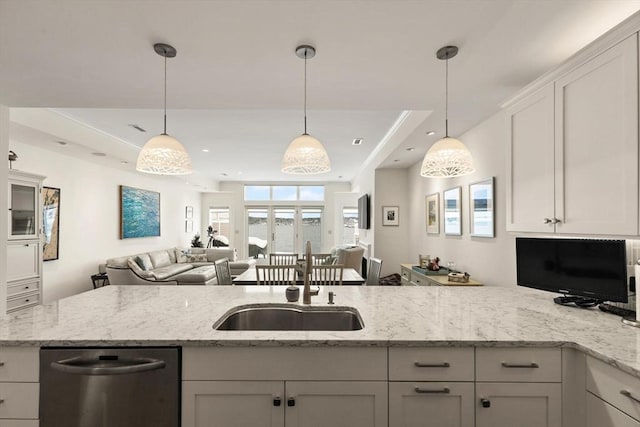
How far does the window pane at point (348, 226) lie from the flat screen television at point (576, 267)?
7140 mm

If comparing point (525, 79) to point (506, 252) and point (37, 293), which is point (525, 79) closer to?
point (506, 252)

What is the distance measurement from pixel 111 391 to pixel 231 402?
0.50m

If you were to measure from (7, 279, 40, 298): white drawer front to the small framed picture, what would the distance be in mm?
5244

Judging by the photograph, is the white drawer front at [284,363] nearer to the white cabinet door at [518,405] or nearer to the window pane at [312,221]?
the white cabinet door at [518,405]

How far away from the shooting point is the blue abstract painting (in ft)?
18.4

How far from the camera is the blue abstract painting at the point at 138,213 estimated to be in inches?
221

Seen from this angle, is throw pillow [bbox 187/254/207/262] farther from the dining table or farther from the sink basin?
the sink basin

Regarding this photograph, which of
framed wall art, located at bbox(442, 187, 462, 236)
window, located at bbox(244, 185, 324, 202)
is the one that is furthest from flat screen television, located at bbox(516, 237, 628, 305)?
window, located at bbox(244, 185, 324, 202)

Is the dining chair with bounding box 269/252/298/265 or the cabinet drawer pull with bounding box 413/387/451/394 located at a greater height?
the dining chair with bounding box 269/252/298/265

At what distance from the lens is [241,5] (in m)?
1.42

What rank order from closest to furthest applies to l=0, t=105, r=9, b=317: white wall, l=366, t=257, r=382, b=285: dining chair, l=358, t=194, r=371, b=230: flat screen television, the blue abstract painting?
l=0, t=105, r=9, b=317: white wall, l=366, t=257, r=382, b=285: dining chair, the blue abstract painting, l=358, t=194, r=371, b=230: flat screen television

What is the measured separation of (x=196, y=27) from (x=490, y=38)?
5.48 ft

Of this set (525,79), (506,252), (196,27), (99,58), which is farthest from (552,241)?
(99,58)

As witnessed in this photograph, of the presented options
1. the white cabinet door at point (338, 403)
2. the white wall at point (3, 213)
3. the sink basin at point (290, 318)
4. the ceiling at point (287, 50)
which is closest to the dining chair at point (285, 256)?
the sink basin at point (290, 318)
